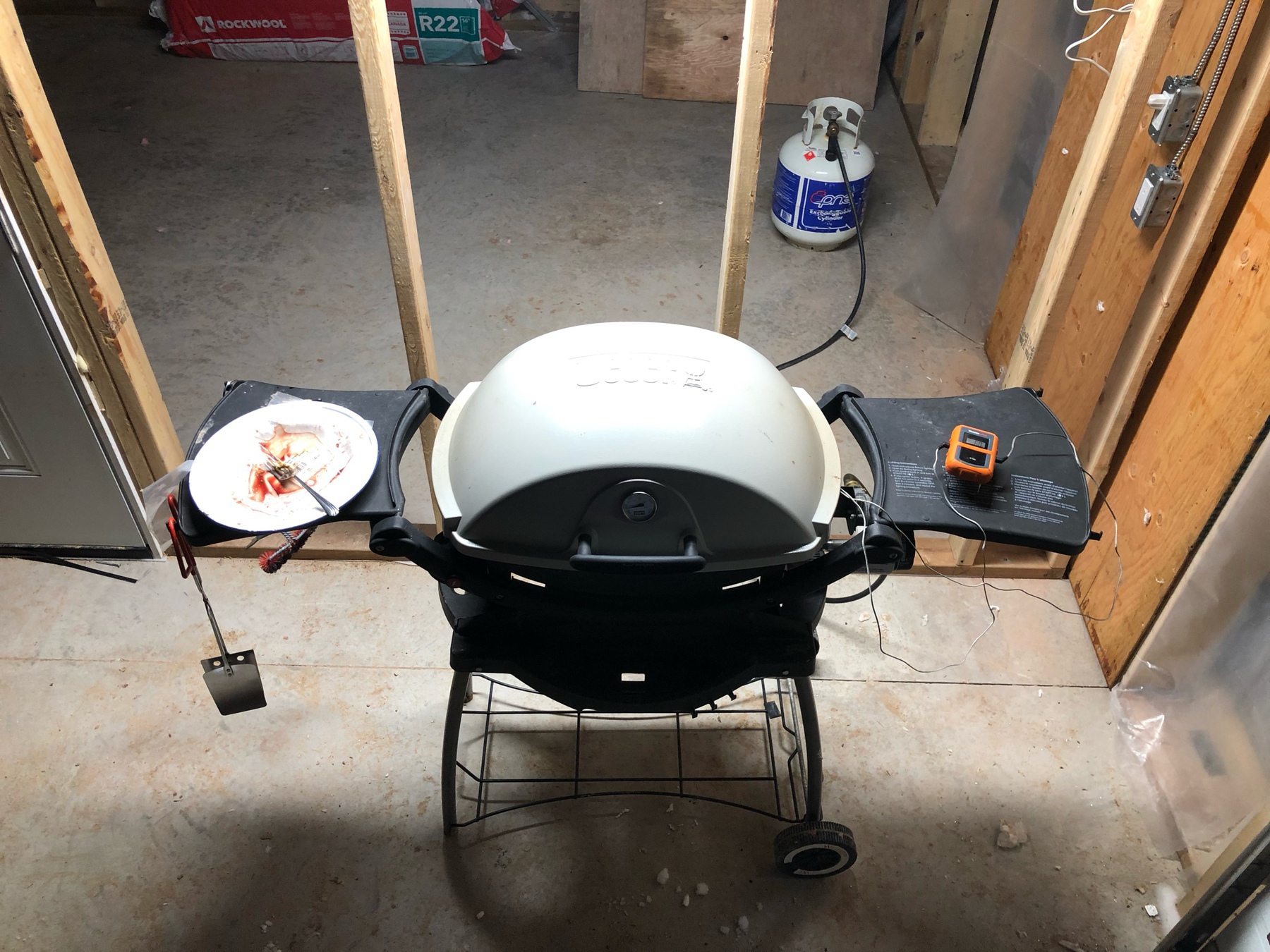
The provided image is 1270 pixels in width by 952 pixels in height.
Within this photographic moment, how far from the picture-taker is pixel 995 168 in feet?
7.76

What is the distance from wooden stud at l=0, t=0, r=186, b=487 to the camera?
1314 mm

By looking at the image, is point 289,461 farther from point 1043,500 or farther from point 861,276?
point 861,276

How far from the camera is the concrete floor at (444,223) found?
98.0 inches

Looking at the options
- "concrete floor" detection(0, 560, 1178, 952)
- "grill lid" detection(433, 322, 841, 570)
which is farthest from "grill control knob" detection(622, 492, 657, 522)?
"concrete floor" detection(0, 560, 1178, 952)

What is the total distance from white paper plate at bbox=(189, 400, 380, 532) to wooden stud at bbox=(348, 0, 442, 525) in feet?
0.81

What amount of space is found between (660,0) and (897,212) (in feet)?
4.05

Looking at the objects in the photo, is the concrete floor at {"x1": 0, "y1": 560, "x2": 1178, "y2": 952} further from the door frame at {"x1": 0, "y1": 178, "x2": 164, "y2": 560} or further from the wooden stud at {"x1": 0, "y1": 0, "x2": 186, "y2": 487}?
the wooden stud at {"x1": 0, "y1": 0, "x2": 186, "y2": 487}

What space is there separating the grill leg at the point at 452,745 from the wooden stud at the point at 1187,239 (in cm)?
124

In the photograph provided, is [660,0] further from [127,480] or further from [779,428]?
[779,428]

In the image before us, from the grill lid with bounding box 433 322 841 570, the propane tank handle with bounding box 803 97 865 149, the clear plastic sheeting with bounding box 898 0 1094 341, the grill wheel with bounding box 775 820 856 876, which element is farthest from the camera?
the propane tank handle with bounding box 803 97 865 149

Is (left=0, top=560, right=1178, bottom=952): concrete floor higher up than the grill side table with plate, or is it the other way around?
the grill side table with plate

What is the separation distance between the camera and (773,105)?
3.60m

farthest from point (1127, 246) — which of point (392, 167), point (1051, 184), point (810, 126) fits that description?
point (810, 126)

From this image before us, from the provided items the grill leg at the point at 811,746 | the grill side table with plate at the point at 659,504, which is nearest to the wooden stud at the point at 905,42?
the grill side table with plate at the point at 659,504
